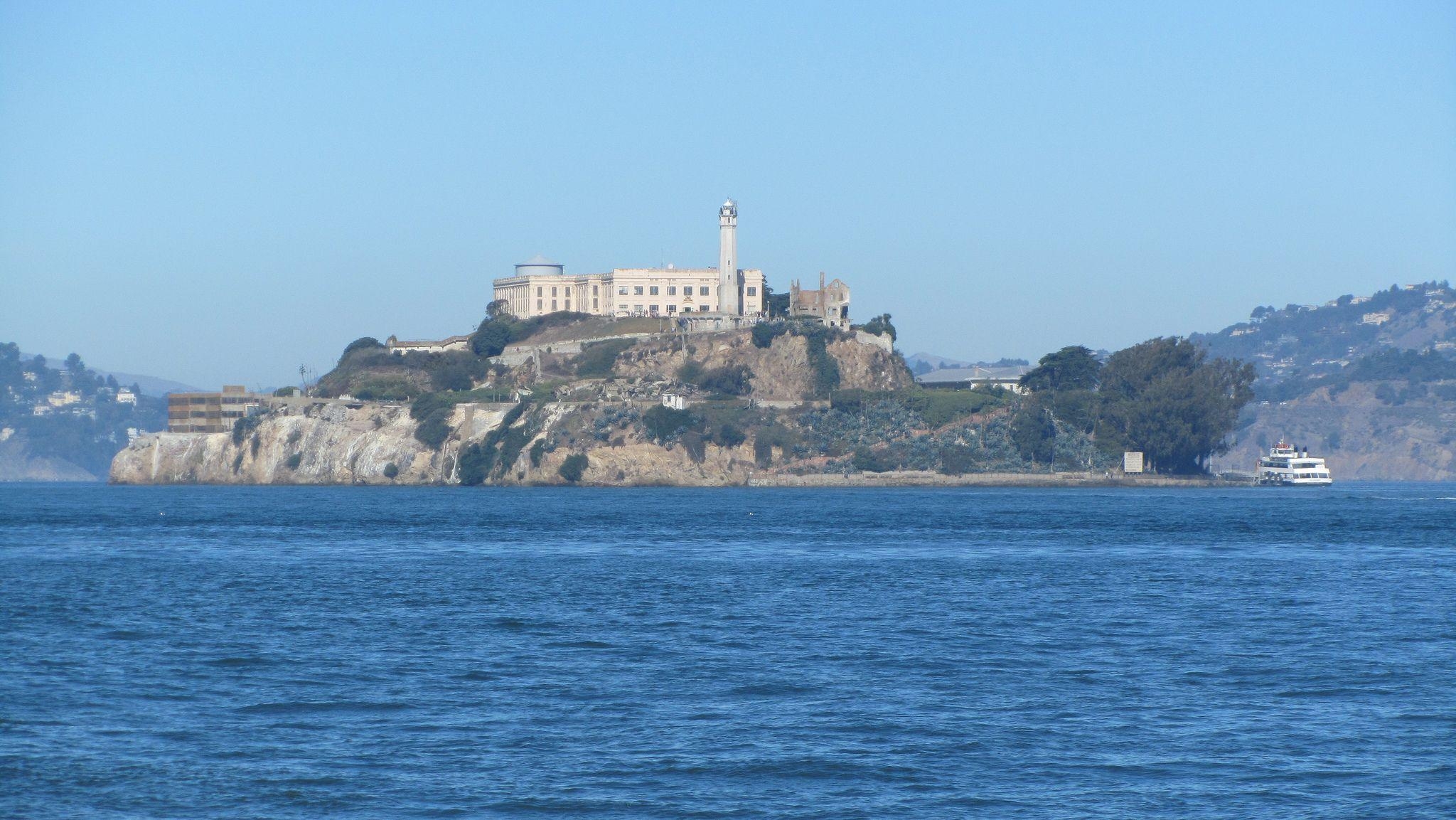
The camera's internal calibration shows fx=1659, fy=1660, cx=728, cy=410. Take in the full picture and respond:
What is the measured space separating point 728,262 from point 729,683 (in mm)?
139362

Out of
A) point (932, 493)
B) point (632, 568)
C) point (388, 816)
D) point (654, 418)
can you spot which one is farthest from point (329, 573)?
point (654, 418)

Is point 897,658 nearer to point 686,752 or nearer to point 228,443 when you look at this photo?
point 686,752

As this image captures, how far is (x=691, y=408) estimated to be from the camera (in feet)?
482

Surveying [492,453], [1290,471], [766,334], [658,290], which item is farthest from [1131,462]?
[492,453]

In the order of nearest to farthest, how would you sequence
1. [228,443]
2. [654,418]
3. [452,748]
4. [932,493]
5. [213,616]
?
[452,748] < [213,616] < [932,493] < [654,418] < [228,443]

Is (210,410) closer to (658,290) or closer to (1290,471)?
(658,290)

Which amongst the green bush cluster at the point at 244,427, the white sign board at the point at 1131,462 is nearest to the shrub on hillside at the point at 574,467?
the green bush cluster at the point at 244,427

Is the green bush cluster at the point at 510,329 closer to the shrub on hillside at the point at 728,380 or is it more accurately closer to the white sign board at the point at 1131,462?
the shrub on hillside at the point at 728,380

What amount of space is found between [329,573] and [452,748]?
31.4 meters

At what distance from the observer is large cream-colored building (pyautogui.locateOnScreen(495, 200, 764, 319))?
6629 inches

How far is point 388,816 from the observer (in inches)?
811

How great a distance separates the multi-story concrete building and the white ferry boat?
340 ft

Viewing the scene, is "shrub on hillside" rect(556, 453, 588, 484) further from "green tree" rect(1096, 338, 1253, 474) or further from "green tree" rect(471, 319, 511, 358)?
"green tree" rect(1096, 338, 1253, 474)

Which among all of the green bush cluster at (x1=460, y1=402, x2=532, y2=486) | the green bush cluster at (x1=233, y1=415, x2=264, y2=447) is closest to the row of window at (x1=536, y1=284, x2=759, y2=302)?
the green bush cluster at (x1=460, y1=402, x2=532, y2=486)
